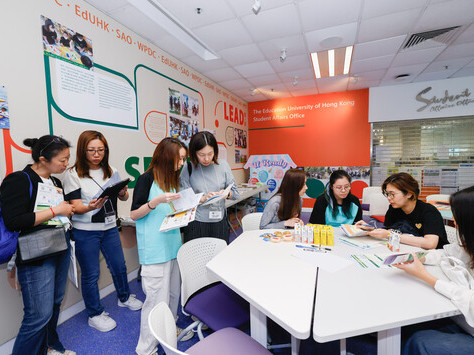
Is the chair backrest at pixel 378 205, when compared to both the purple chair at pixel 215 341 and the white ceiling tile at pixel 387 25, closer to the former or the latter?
the white ceiling tile at pixel 387 25

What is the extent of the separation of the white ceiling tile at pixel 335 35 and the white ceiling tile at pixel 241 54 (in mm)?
756

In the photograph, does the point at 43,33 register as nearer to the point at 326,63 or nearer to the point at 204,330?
the point at 204,330

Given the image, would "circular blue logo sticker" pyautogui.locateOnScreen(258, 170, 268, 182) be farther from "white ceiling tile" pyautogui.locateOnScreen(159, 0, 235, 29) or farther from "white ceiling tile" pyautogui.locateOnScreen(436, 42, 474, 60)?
"white ceiling tile" pyautogui.locateOnScreen(436, 42, 474, 60)

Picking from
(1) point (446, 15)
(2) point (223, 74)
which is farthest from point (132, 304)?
(1) point (446, 15)

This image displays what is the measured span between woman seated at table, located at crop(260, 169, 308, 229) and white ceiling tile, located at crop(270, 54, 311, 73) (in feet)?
8.08

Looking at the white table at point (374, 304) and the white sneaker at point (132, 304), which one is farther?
the white sneaker at point (132, 304)

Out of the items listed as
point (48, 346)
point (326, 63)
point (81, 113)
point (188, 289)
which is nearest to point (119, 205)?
point (81, 113)

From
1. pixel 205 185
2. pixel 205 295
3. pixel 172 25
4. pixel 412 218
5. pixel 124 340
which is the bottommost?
pixel 124 340

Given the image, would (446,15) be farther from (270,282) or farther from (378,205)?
(270,282)

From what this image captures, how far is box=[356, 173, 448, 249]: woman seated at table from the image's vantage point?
1.82m

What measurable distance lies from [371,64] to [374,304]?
14.3 ft

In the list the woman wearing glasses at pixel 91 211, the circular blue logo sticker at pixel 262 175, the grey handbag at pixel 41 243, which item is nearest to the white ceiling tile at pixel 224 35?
the woman wearing glasses at pixel 91 211

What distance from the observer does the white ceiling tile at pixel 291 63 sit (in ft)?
12.9

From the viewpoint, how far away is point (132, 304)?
7.90 feet
